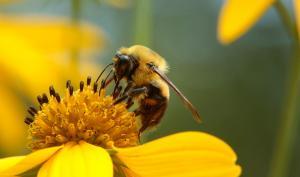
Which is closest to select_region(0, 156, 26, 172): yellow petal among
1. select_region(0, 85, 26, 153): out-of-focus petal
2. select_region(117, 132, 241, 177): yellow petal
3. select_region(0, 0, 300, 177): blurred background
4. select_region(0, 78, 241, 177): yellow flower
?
select_region(0, 78, 241, 177): yellow flower

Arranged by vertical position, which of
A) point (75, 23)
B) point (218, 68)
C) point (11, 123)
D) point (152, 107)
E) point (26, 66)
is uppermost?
point (75, 23)

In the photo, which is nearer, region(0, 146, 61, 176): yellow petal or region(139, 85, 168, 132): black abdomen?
region(0, 146, 61, 176): yellow petal

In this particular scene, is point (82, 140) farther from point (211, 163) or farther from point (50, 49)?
point (50, 49)

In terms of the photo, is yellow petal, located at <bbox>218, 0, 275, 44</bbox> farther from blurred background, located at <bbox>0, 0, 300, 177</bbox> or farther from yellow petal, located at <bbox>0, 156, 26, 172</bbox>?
blurred background, located at <bbox>0, 0, 300, 177</bbox>

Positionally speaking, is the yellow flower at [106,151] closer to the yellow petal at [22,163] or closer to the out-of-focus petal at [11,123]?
the yellow petal at [22,163]

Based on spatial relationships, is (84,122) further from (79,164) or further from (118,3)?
(118,3)

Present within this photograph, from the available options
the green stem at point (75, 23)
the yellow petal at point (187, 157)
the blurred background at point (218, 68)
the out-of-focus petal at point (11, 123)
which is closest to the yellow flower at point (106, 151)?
the yellow petal at point (187, 157)

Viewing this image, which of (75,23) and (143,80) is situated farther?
(75,23)

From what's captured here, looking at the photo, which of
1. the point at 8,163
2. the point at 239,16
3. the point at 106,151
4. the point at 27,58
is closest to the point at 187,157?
the point at 106,151
